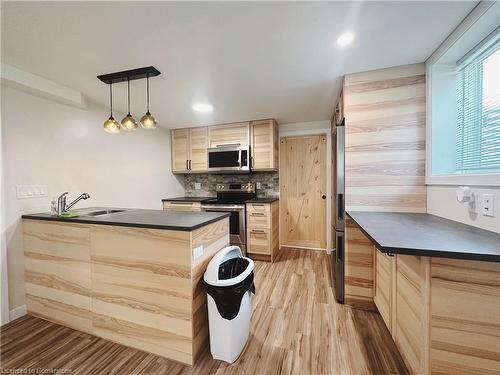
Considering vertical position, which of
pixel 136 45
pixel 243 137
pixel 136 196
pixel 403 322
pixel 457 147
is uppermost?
pixel 136 45

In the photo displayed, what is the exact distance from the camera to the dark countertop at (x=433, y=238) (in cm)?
83

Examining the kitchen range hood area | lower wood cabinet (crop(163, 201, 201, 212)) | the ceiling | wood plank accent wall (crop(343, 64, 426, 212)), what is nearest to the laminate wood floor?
the kitchen range hood area

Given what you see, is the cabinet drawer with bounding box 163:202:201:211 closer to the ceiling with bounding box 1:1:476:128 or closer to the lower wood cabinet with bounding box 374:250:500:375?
the ceiling with bounding box 1:1:476:128

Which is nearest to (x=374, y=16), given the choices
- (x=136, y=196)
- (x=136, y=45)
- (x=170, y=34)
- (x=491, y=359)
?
(x=170, y=34)

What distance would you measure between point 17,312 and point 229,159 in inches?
113

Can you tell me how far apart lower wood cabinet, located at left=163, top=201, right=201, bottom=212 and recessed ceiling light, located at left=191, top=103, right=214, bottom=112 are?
154 cm

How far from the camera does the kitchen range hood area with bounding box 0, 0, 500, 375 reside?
3.74 feet

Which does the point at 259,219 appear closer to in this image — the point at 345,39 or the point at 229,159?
the point at 229,159

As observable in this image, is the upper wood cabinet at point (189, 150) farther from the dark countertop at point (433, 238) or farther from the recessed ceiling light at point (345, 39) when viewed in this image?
the dark countertop at point (433, 238)

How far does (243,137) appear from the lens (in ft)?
11.2

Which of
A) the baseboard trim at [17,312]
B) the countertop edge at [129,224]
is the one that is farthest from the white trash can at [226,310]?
the baseboard trim at [17,312]

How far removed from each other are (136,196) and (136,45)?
221 cm

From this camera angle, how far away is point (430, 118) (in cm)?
168

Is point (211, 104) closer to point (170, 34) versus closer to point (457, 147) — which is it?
point (170, 34)
